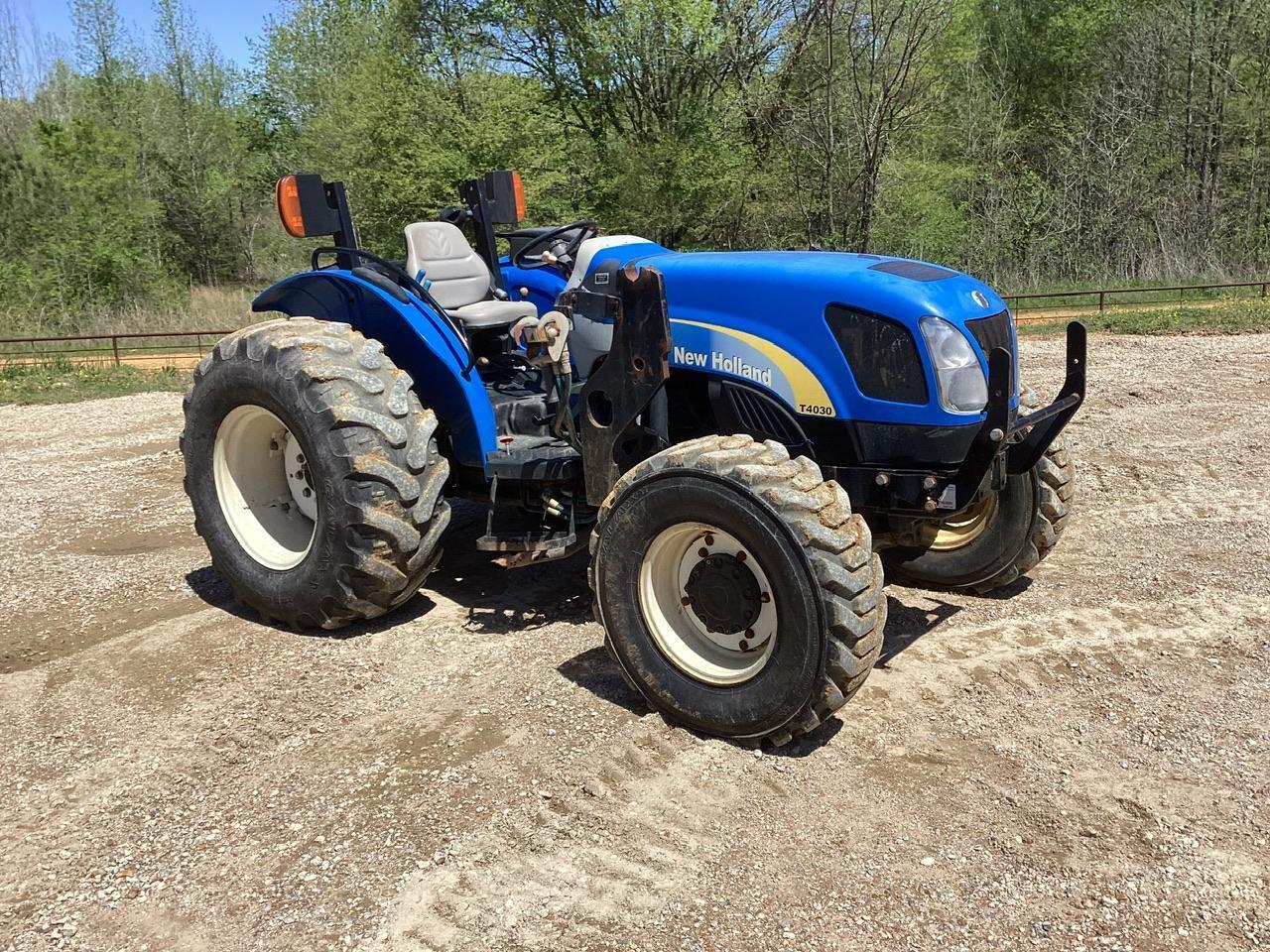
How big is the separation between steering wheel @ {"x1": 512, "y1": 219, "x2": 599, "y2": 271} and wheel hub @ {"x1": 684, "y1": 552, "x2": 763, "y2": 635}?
240 cm

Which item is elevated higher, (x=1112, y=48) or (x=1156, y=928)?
(x=1112, y=48)

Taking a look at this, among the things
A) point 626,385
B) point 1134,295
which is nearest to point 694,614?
point 626,385

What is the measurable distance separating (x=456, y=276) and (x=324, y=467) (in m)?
1.53

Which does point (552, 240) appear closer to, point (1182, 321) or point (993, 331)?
point (993, 331)

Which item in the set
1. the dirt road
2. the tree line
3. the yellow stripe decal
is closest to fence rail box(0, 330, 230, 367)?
the tree line

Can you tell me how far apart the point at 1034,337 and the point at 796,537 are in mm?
11904

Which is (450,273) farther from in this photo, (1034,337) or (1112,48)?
(1112,48)

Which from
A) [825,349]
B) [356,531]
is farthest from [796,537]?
[356,531]

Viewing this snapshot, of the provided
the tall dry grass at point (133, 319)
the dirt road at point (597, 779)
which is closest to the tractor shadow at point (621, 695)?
the dirt road at point (597, 779)

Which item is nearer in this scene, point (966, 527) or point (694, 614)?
point (694, 614)

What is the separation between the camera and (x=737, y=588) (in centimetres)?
347

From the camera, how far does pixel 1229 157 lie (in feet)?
77.9

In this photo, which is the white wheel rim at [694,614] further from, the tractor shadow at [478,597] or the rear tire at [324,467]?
the rear tire at [324,467]

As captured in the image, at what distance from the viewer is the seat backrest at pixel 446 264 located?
16.9 ft
